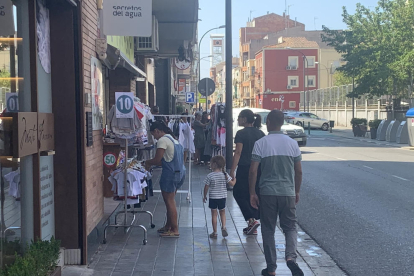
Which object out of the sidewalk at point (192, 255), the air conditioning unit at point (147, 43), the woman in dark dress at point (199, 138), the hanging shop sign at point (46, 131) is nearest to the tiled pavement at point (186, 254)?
the sidewalk at point (192, 255)

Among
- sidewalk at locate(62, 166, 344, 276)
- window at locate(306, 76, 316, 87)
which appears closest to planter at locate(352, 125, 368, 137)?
sidewalk at locate(62, 166, 344, 276)

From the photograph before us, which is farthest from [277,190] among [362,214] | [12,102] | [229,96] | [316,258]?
[229,96]

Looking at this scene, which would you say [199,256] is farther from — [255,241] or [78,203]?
[78,203]

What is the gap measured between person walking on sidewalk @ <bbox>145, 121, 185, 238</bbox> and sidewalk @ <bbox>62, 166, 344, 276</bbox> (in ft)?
1.15

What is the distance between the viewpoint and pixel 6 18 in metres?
4.56

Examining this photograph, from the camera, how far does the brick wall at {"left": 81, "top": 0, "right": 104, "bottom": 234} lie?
6.83 m

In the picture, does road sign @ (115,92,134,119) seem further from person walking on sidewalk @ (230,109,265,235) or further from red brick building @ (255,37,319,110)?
red brick building @ (255,37,319,110)

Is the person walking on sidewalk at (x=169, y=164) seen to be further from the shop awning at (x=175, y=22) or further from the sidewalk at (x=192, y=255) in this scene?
the shop awning at (x=175, y=22)

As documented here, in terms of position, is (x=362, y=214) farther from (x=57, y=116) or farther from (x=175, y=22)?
(x=175, y=22)

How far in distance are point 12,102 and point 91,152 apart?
238cm

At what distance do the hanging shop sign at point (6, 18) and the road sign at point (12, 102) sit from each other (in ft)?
1.70

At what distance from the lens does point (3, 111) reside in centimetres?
461

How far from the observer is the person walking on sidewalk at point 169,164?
787 centimetres

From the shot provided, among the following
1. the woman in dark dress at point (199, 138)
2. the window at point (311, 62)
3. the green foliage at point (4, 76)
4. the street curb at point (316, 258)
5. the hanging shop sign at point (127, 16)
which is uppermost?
the window at point (311, 62)
